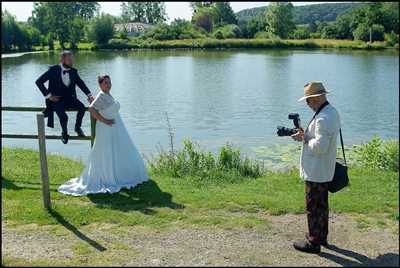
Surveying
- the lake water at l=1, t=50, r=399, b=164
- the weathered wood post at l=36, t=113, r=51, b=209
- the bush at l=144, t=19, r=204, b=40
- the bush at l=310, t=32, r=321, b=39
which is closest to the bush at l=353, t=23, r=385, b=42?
the bush at l=310, t=32, r=321, b=39

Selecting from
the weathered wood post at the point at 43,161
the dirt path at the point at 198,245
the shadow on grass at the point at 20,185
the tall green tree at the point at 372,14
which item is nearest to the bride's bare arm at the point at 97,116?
Result: the weathered wood post at the point at 43,161

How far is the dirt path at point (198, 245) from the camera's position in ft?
17.5

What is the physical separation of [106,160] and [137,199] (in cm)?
96

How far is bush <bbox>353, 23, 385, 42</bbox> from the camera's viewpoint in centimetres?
8688

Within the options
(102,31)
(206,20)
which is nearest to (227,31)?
(206,20)

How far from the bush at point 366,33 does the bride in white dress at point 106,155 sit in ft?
281

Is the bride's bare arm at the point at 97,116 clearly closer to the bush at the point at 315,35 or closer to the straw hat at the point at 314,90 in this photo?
the straw hat at the point at 314,90

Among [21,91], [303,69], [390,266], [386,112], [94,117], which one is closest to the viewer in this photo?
[390,266]

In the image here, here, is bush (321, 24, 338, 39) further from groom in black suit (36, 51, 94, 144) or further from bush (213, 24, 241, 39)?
groom in black suit (36, 51, 94, 144)

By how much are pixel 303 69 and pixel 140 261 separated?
43.0 m

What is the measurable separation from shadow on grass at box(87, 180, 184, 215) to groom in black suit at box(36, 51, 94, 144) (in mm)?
1705

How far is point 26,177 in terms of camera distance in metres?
9.18

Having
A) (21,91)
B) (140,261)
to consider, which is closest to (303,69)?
(21,91)

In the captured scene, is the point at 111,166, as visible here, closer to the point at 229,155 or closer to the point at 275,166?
the point at 229,155
